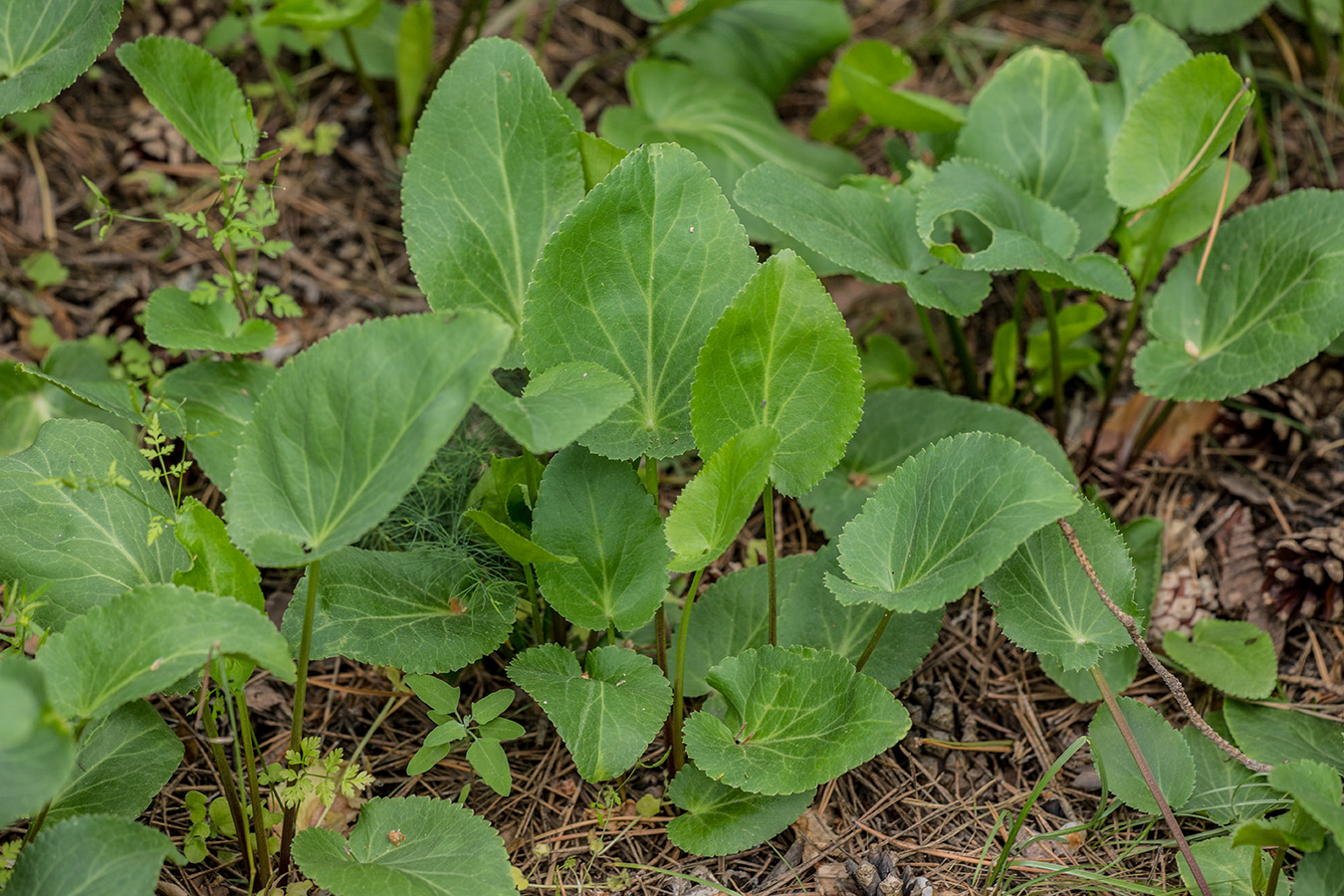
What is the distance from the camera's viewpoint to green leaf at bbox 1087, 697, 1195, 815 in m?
1.81

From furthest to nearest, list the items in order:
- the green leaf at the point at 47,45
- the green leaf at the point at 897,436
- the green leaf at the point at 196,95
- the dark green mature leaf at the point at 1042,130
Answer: the dark green mature leaf at the point at 1042,130
the green leaf at the point at 897,436
the green leaf at the point at 196,95
the green leaf at the point at 47,45

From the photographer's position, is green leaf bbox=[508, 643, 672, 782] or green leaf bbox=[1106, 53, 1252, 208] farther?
green leaf bbox=[1106, 53, 1252, 208]

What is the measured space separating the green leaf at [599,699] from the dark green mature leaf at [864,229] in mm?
867

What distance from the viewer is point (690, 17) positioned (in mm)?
2910

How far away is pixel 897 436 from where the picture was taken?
2346mm

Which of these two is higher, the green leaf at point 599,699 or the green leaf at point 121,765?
the green leaf at point 599,699

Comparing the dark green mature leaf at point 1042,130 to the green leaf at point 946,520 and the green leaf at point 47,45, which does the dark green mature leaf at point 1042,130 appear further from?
the green leaf at point 47,45

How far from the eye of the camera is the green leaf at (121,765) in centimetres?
167

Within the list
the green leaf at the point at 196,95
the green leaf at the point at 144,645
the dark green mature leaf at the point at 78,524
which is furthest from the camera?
the green leaf at the point at 196,95

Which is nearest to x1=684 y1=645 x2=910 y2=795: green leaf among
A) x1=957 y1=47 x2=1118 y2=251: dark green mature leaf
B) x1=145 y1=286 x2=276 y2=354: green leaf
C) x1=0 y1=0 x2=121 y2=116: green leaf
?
x1=145 y1=286 x2=276 y2=354: green leaf

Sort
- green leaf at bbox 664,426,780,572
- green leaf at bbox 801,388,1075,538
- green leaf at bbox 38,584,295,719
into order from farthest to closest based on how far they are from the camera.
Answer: green leaf at bbox 801,388,1075,538 < green leaf at bbox 664,426,780,572 < green leaf at bbox 38,584,295,719

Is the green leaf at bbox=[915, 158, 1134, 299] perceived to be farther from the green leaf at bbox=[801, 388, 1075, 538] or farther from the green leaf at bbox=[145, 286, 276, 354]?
the green leaf at bbox=[145, 286, 276, 354]

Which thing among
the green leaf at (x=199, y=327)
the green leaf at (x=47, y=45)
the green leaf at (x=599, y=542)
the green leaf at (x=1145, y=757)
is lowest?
the green leaf at (x=1145, y=757)

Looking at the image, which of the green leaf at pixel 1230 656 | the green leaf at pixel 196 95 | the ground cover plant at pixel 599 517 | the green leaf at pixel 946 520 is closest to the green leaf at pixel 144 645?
the ground cover plant at pixel 599 517
